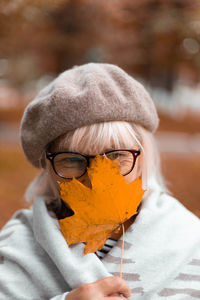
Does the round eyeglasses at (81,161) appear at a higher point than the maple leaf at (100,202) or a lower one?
higher

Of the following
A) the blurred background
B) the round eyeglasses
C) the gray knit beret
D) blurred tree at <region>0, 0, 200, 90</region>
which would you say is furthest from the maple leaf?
blurred tree at <region>0, 0, 200, 90</region>

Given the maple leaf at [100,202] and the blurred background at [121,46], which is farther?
the blurred background at [121,46]

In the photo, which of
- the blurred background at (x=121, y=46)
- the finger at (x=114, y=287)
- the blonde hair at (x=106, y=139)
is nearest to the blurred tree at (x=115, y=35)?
the blurred background at (x=121, y=46)

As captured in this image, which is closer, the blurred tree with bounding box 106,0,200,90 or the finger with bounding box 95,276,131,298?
the finger with bounding box 95,276,131,298

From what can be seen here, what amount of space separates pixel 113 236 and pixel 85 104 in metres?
0.63

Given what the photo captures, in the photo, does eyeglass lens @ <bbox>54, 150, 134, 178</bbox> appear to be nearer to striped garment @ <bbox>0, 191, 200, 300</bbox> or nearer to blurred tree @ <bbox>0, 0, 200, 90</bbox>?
striped garment @ <bbox>0, 191, 200, 300</bbox>

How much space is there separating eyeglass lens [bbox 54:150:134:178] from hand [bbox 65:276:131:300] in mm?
422

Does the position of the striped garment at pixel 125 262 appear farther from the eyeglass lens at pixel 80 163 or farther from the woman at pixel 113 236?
the eyeglass lens at pixel 80 163

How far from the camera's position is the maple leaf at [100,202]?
1.19 metres

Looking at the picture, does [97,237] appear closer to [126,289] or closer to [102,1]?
[126,289]

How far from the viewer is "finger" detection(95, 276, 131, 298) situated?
113 centimetres

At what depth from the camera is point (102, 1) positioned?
811 cm

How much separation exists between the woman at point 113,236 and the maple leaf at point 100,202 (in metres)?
0.11

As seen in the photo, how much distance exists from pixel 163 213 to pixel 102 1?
25.3ft
